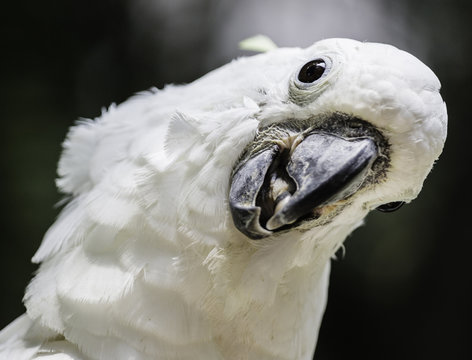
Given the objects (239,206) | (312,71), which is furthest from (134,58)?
(239,206)

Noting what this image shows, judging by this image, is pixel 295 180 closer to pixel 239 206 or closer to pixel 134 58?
pixel 239 206

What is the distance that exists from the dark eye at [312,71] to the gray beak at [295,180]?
5.6 inches

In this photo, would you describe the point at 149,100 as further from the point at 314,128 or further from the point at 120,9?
the point at 120,9

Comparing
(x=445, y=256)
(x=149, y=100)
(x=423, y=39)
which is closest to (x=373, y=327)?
(x=445, y=256)

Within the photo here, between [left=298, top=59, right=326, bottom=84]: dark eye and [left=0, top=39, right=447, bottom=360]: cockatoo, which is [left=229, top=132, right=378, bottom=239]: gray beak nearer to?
[left=0, top=39, right=447, bottom=360]: cockatoo

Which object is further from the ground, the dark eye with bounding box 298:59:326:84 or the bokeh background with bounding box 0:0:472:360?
the dark eye with bounding box 298:59:326:84

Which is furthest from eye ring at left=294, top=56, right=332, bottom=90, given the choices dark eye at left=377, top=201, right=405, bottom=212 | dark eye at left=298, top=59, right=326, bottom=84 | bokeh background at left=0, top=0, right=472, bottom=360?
bokeh background at left=0, top=0, right=472, bottom=360

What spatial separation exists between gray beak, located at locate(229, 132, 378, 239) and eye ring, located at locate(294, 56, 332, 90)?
128 mm

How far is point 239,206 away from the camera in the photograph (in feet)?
3.76

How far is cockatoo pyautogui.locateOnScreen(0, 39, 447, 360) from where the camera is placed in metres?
1.12

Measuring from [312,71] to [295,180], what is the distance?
0.94 feet

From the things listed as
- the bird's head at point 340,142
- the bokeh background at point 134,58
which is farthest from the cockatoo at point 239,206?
the bokeh background at point 134,58

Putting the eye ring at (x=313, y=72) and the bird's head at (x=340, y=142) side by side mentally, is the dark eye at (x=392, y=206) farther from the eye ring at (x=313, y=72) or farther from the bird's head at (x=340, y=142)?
the eye ring at (x=313, y=72)

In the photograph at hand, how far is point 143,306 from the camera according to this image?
1269 mm
